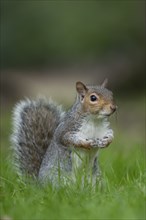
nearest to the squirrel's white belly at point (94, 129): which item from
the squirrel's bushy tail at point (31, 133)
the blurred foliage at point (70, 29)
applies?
the squirrel's bushy tail at point (31, 133)

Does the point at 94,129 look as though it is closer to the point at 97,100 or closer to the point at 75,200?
the point at 97,100

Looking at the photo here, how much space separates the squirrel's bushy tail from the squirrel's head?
731 millimetres

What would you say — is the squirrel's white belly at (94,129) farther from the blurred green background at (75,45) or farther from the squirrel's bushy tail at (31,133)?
the blurred green background at (75,45)

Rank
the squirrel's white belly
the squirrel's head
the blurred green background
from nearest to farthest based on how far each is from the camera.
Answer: the squirrel's head, the squirrel's white belly, the blurred green background

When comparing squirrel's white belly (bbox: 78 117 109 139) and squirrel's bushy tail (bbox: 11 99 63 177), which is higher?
squirrel's bushy tail (bbox: 11 99 63 177)

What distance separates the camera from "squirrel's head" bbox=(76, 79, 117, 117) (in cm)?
429

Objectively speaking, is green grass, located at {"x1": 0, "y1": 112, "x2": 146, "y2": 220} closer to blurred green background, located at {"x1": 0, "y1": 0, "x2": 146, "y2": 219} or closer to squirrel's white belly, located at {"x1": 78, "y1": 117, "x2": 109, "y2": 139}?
squirrel's white belly, located at {"x1": 78, "y1": 117, "x2": 109, "y2": 139}

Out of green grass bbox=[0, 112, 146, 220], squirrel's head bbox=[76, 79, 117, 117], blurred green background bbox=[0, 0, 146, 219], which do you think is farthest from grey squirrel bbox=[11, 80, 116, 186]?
blurred green background bbox=[0, 0, 146, 219]

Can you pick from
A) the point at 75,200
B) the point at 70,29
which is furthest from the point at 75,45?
the point at 75,200

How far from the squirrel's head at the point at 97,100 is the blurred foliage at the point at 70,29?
9383 mm

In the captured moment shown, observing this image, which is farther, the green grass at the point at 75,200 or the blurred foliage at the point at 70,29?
the blurred foliage at the point at 70,29

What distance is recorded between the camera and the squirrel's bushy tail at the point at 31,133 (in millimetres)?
5125

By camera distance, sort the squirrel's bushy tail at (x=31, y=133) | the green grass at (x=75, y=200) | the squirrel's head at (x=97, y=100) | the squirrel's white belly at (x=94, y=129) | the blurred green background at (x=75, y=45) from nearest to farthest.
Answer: the green grass at (x=75, y=200), the squirrel's head at (x=97, y=100), the squirrel's white belly at (x=94, y=129), the squirrel's bushy tail at (x=31, y=133), the blurred green background at (x=75, y=45)

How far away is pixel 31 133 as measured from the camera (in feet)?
17.0
